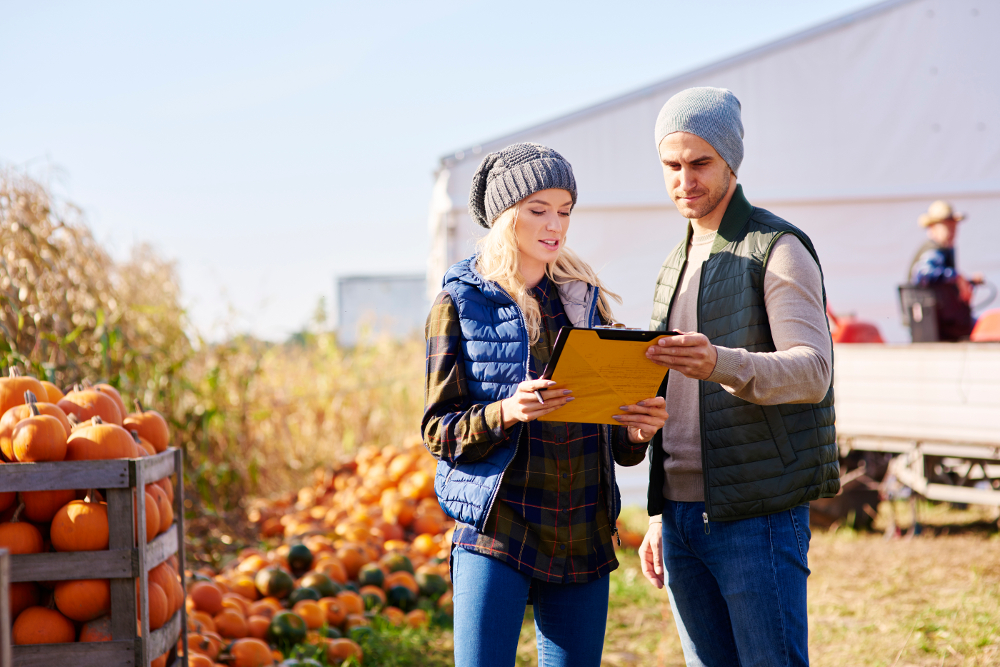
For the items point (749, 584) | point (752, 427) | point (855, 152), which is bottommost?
point (749, 584)

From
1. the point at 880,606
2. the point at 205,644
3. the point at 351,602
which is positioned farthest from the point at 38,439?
the point at 880,606

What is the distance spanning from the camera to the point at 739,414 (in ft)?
5.79

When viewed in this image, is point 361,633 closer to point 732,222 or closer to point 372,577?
point 372,577

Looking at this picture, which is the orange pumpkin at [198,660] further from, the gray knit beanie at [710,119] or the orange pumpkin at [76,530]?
the gray knit beanie at [710,119]

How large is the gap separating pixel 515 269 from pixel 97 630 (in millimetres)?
1532

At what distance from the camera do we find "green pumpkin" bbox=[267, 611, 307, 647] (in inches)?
134

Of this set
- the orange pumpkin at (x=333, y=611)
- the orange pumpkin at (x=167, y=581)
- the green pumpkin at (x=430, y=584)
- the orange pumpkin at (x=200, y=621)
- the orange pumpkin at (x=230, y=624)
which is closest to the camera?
the orange pumpkin at (x=167, y=581)

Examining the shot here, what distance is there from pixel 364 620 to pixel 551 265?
8.15 feet

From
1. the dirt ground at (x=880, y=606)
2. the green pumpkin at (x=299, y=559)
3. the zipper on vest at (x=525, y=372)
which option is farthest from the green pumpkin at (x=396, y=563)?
the zipper on vest at (x=525, y=372)

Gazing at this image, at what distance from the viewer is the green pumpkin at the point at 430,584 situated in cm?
429

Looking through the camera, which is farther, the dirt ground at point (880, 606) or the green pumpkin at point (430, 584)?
the green pumpkin at point (430, 584)

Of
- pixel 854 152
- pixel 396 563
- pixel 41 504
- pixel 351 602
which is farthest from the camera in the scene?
pixel 854 152

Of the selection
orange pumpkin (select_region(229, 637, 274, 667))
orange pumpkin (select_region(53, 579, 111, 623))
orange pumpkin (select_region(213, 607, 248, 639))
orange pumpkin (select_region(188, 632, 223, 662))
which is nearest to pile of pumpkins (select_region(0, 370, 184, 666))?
orange pumpkin (select_region(53, 579, 111, 623))

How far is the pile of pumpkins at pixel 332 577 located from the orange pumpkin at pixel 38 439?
102 cm
